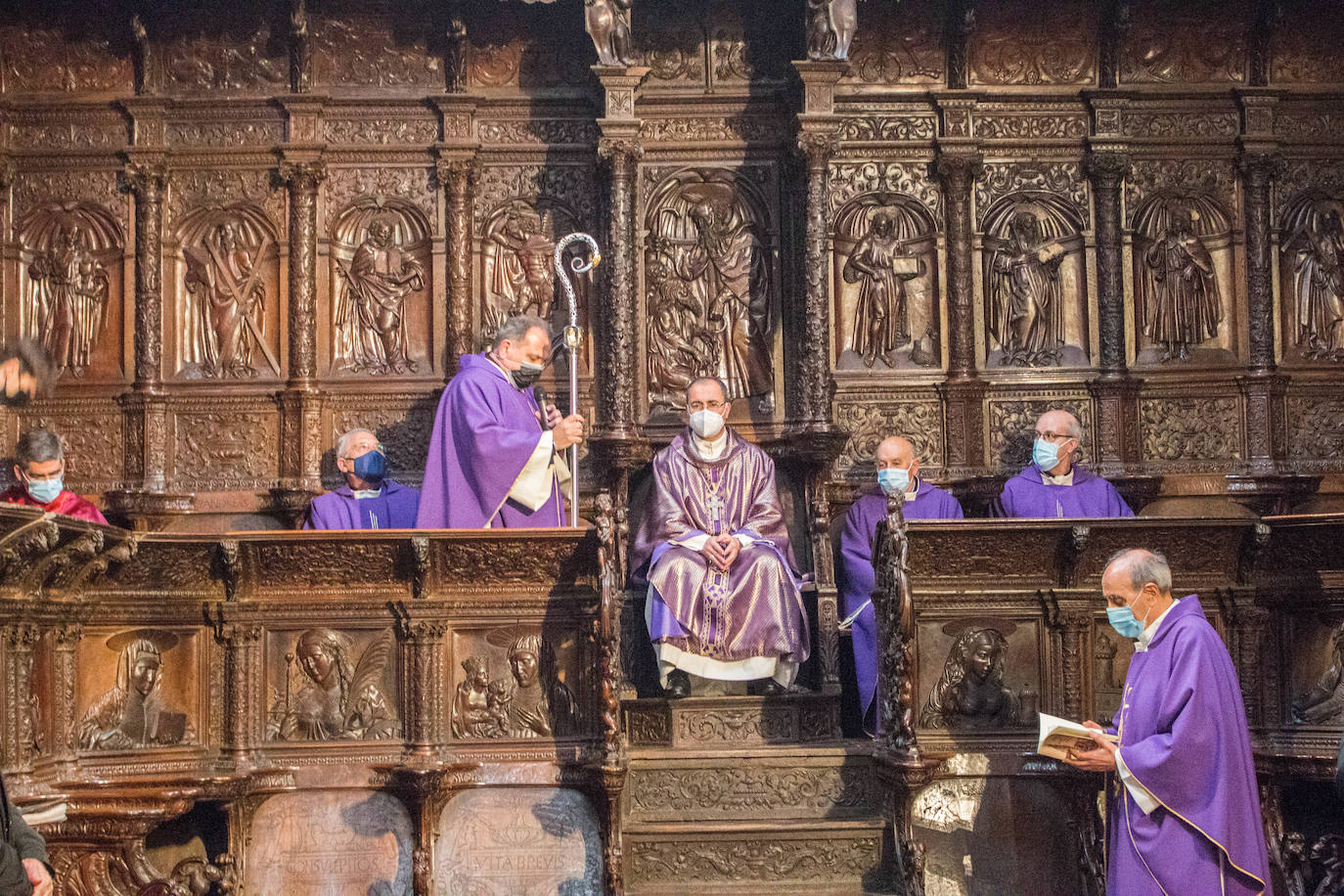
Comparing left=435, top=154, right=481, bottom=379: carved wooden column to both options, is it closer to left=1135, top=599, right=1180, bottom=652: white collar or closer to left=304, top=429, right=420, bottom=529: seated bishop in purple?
left=304, top=429, right=420, bottom=529: seated bishop in purple

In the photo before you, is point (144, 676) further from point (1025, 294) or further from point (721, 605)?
point (1025, 294)

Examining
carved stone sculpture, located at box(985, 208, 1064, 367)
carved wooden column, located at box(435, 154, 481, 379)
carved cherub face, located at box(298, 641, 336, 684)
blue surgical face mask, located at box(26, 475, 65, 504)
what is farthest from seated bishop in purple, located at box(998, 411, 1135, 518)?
blue surgical face mask, located at box(26, 475, 65, 504)

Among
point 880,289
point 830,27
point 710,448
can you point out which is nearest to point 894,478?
point 710,448

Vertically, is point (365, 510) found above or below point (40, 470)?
below

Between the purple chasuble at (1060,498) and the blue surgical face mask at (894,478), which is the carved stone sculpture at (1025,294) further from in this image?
the blue surgical face mask at (894,478)

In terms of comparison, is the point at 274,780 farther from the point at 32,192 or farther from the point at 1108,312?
the point at 1108,312

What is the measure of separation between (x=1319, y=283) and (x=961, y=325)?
256 centimetres

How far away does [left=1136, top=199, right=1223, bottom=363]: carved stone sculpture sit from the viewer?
10750 mm

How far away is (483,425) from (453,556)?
1.23 meters

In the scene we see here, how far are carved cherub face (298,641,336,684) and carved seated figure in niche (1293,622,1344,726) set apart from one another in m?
5.11

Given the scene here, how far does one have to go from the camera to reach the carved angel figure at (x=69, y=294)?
10.6 m

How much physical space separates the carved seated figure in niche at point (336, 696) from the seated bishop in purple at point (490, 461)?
1.06m

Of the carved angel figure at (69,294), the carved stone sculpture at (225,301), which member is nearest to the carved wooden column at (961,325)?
the carved stone sculpture at (225,301)

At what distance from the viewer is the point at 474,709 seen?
8.26 metres
